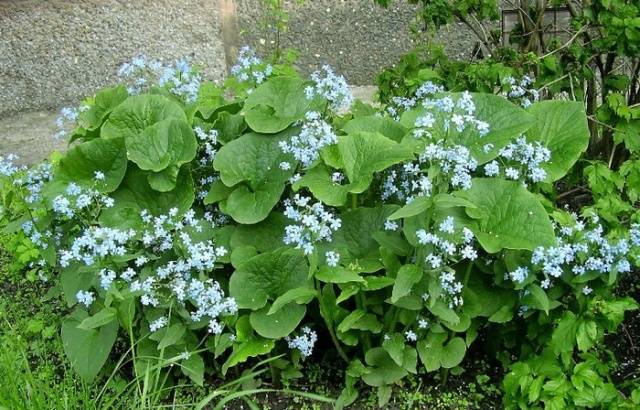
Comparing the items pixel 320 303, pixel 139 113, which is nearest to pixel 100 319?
pixel 320 303

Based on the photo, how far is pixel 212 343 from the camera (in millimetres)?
2666

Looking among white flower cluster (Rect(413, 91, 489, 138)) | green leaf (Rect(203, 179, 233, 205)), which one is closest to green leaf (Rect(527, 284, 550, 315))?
white flower cluster (Rect(413, 91, 489, 138))

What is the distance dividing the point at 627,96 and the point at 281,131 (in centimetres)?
160

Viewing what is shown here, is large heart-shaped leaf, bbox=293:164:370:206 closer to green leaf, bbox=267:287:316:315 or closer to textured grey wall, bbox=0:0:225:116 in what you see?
green leaf, bbox=267:287:316:315

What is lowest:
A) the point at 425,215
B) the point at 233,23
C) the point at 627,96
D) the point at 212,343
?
the point at 233,23

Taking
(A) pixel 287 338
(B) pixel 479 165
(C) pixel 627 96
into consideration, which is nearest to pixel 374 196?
(B) pixel 479 165

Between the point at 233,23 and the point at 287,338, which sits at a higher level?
the point at 287,338

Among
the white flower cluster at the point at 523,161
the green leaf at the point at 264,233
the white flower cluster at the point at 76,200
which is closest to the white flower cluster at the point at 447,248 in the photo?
the white flower cluster at the point at 523,161

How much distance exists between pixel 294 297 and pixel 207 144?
2.35ft

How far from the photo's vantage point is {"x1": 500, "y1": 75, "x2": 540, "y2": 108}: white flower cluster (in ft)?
9.54

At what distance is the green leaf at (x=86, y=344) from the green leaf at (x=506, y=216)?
124 cm

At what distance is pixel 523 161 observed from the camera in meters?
2.54

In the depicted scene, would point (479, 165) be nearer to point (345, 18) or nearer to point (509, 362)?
point (509, 362)

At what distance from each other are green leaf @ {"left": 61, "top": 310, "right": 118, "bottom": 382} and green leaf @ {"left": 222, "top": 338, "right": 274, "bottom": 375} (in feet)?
1.44
